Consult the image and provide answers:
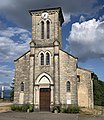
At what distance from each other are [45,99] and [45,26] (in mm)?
10004

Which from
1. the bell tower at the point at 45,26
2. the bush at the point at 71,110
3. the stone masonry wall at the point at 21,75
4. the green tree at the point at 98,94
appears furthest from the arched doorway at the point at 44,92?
the green tree at the point at 98,94

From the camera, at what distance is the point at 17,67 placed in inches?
1132

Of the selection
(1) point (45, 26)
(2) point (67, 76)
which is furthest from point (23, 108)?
(1) point (45, 26)

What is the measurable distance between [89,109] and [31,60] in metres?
9.77

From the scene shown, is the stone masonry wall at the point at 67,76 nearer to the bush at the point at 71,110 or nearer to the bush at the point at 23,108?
the bush at the point at 71,110

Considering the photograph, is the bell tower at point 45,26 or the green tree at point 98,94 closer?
the bell tower at point 45,26

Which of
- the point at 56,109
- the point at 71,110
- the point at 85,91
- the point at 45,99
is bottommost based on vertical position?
the point at 71,110

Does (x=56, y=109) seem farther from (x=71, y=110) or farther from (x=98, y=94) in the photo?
(x=98, y=94)

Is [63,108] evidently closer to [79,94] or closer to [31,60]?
[79,94]

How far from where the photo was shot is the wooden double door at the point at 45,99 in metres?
27.0

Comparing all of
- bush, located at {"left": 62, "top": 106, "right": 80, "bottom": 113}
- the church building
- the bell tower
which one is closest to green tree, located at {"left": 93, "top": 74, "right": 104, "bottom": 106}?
the church building

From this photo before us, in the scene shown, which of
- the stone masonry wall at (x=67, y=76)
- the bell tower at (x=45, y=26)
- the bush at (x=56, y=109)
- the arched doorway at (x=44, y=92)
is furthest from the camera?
the bell tower at (x=45, y=26)

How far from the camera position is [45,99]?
27.2 metres

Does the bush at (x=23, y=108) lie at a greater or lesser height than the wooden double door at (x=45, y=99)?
lesser
